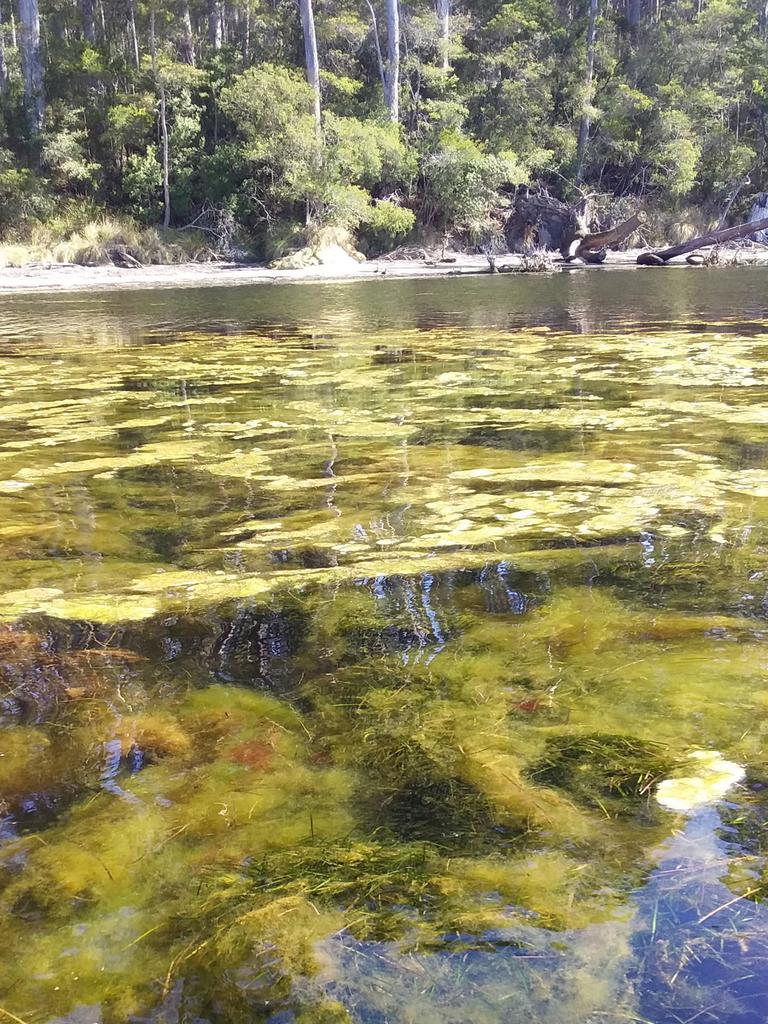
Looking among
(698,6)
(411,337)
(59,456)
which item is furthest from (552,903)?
(698,6)

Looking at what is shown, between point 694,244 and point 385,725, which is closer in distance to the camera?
point 385,725

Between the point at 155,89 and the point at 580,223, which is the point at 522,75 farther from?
the point at 155,89

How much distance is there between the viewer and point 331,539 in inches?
112

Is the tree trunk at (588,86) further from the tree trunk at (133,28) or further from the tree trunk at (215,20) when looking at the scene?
the tree trunk at (133,28)

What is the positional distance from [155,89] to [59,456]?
22.2 meters

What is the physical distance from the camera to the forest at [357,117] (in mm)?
21594

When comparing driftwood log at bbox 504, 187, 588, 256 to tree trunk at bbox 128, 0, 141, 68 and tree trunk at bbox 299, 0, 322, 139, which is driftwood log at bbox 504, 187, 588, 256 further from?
tree trunk at bbox 128, 0, 141, 68

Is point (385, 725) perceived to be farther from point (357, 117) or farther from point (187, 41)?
point (187, 41)

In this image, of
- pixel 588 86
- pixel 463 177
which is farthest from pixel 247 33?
pixel 588 86

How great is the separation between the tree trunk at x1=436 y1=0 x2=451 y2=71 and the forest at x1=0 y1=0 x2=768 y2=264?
0.52 feet

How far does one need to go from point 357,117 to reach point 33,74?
9385 millimetres

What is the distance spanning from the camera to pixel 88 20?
25.2 m

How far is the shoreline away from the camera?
17406 millimetres

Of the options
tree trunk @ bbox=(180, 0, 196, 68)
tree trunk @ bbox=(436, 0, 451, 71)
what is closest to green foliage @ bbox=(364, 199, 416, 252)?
tree trunk @ bbox=(436, 0, 451, 71)
